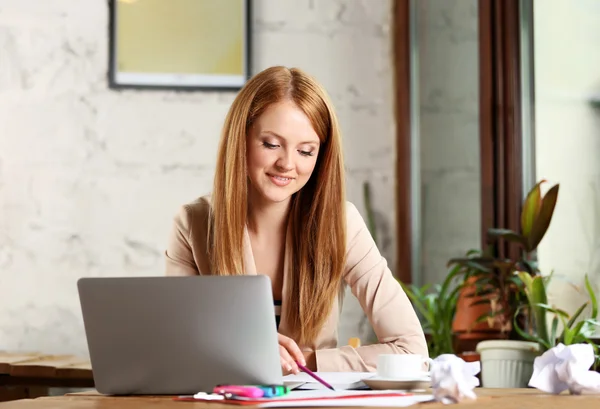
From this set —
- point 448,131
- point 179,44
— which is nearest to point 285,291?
point 448,131

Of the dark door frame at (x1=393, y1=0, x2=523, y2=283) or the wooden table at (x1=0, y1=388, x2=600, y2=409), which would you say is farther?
the dark door frame at (x1=393, y1=0, x2=523, y2=283)

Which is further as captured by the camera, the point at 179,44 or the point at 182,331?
the point at 179,44

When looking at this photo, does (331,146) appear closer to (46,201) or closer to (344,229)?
(344,229)

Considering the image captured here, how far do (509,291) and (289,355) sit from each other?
1.25 meters

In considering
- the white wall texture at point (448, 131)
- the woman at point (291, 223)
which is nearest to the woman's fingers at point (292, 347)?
the woman at point (291, 223)

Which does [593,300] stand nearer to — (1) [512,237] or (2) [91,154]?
(1) [512,237]

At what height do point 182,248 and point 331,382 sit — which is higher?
point 182,248

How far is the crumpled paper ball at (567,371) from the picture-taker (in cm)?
122

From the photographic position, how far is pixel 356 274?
202 centimetres

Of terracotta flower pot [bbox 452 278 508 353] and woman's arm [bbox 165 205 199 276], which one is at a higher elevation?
woman's arm [bbox 165 205 199 276]

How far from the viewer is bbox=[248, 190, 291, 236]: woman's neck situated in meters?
2.05

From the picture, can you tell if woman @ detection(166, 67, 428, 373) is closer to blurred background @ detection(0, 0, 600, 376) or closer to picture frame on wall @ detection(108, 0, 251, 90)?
blurred background @ detection(0, 0, 600, 376)

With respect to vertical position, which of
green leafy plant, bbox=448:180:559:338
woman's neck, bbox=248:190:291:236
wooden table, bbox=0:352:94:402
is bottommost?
wooden table, bbox=0:352:94:402

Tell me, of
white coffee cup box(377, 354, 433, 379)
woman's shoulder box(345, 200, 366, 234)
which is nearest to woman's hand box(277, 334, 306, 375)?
white coffee cup box(377, 354, 433, 379)
